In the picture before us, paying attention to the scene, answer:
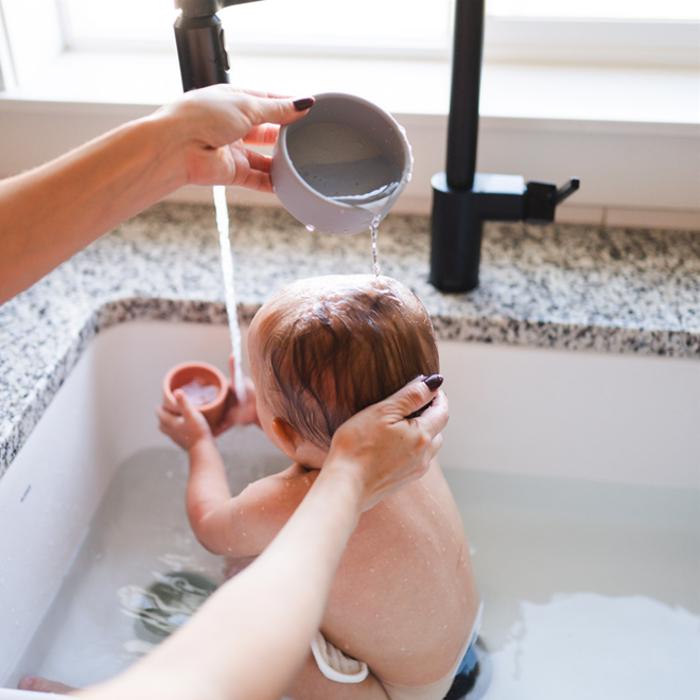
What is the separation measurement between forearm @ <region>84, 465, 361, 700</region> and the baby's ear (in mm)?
263

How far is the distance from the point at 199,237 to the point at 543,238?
21.5 inches

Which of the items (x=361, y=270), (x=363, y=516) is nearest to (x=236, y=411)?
(x=361, y=270)

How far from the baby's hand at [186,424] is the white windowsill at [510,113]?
470 millimetres

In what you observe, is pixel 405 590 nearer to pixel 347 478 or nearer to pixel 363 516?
pixel 363 516

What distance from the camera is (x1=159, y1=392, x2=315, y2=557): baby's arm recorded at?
3.43ft

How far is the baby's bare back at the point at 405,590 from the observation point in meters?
1.01

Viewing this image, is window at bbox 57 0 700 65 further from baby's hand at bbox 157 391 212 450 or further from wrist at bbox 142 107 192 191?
wrist at bbox 142 107 192 191

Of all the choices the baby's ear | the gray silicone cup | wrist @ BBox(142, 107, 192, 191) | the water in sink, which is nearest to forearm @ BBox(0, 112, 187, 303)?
wrist @ BBox(142, 107, 192, 191)

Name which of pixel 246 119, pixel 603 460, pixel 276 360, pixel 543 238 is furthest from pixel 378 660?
pixel 543 238

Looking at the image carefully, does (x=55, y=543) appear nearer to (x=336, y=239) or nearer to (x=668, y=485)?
(x=336, y=239)

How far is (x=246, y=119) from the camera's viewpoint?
87 centimetres

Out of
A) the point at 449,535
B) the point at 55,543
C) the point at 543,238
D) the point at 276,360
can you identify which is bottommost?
the point at 55,543

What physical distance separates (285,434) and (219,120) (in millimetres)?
336

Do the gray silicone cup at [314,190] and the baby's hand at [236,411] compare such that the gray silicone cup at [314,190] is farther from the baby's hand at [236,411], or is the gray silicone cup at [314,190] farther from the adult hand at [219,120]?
the baby's hand at [236,411]
